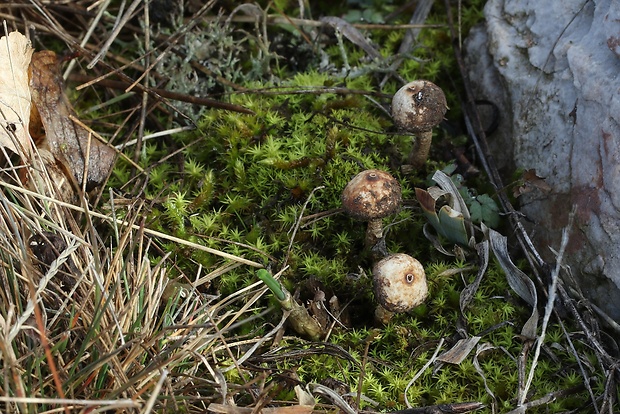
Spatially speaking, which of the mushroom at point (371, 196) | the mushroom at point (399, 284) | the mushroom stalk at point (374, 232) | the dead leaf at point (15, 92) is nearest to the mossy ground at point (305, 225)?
the mushroom stalk at point (374, 232)

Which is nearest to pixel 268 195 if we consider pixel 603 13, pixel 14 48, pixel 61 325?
pixel 61 325

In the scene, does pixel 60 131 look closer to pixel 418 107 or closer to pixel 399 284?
pixel 418 107

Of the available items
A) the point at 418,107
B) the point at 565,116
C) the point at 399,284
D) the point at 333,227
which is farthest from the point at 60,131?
the point at 565,116

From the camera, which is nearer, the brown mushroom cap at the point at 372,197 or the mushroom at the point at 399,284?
the mushroom at the point at 399,284

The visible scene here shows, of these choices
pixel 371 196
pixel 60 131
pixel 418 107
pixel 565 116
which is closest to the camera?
pixel 371 196

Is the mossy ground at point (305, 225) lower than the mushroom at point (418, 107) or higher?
lower

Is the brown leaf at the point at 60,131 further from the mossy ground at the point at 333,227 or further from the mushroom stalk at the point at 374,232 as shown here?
the mushroom stalk at the point at 374,232

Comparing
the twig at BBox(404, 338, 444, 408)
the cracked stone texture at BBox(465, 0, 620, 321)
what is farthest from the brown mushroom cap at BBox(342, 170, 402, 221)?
the cracked stone texture at BBox(465, 0, 620, 321)
